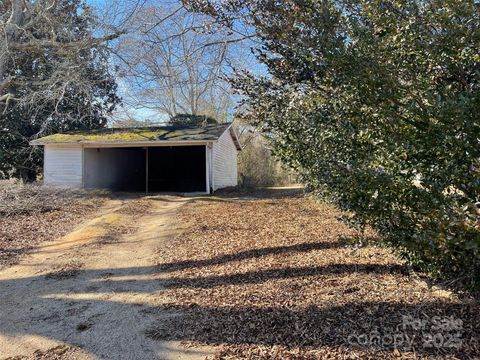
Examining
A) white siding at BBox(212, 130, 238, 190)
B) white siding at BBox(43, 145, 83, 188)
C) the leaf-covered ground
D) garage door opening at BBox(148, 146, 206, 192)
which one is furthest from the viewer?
garage door opening at BBox(148, 146, 206, 192)

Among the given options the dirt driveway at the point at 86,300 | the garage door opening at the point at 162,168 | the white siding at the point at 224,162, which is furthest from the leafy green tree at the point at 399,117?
the garage door opening at the point at 162,168

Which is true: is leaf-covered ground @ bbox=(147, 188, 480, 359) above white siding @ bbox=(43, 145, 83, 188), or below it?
below

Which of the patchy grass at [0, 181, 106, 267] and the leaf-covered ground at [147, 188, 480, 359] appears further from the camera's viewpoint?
the patchy grass at [0, 181, 106, 267]

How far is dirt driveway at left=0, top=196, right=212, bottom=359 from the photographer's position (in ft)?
11.3

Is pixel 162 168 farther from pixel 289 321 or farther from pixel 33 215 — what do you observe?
pixel 289 321

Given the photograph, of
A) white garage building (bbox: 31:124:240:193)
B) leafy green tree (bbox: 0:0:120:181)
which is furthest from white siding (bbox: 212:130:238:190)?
leafy green tree (bbox: 0:0:120:181)

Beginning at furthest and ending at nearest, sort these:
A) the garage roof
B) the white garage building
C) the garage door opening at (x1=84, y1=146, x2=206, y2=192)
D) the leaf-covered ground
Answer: the garage door opening at (x1=84, y1=146, x2=206, y2=192)
the white garage building
the garage roof
the leaf-covered ground

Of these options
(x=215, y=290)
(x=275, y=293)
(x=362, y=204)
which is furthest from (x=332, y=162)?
(x=215, y=290)

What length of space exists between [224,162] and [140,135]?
461 centimetres

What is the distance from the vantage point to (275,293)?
14.2 feet

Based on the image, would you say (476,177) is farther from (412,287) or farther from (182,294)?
(182,294)

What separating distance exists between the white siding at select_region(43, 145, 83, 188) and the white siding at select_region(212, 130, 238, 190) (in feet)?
19.4

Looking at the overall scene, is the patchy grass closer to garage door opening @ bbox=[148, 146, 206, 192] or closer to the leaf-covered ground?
the leaf-covered ground

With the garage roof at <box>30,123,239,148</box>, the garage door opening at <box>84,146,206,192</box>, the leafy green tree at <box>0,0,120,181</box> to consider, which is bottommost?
the garage door opening at <box>84,146,206,192</box>
